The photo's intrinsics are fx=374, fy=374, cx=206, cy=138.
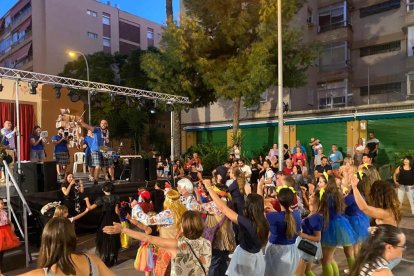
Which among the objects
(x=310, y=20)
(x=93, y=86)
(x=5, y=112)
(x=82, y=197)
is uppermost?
(x=310, y=20)

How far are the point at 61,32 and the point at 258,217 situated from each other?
40.6 metres

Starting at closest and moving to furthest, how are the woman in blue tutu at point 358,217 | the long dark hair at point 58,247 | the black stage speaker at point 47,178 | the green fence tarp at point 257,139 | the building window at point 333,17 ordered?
the long dark hair at point 58,247 < the woman in blue tutu at point 358,217 < the black stage speaker at point 47,178 < the green fence tarp at point 257,139 < the building window at point 333,17

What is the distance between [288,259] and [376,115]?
16.0 meters

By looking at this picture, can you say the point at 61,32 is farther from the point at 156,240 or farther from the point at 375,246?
the point at 375,246

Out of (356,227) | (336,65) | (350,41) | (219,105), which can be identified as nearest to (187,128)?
(219,105)

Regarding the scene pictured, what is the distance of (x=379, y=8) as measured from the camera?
25141 mm

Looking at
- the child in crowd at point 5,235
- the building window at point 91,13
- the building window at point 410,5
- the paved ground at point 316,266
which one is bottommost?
the paved ground at point 316,266

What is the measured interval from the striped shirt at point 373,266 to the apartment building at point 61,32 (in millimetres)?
35123

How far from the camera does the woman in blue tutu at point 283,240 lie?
4.02 m

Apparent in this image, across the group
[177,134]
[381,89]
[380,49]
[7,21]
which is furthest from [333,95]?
[7,21]

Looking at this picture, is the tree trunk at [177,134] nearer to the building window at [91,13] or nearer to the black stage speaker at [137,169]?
the black stage speaker at [137,169]

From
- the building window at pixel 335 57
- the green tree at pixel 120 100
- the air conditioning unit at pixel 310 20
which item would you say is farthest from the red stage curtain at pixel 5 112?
the air conditioning unit at pixel 310 20

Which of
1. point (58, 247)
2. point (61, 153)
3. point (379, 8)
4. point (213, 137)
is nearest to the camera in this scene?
point (58, 247)

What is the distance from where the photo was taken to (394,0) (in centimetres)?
2425
